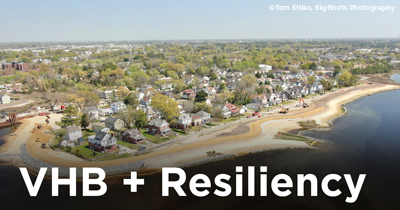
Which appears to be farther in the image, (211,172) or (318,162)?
(318,162)

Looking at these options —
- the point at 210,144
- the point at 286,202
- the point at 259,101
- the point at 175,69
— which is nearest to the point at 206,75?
the point at 175,69

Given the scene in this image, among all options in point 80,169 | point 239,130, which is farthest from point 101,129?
point 239,130

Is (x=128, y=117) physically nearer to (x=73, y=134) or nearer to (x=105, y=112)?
(x=73, y=134)

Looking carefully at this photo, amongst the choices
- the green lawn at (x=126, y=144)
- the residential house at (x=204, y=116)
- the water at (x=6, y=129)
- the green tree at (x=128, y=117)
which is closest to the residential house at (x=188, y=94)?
the residential house at (x=204, y=116)

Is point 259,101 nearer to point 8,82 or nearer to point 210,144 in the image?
point 210,144

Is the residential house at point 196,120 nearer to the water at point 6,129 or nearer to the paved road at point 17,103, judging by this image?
the water at point 6,129

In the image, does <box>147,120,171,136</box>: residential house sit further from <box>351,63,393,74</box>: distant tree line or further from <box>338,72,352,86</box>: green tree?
<box>351,63,393,74</box>: distant tree line
